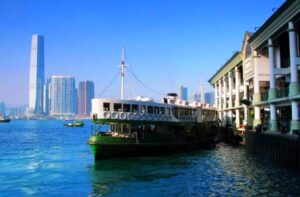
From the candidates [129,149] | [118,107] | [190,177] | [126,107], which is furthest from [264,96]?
[190,177]

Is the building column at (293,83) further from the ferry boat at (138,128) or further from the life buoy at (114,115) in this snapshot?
the life buoy at (114,115)

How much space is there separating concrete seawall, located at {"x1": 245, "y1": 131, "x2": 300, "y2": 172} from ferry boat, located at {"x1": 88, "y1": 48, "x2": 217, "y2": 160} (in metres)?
8.78

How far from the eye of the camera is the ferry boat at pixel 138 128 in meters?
37.9

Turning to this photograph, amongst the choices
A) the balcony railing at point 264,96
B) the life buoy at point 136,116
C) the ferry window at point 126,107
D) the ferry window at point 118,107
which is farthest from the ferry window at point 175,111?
the balcony railing at point 264,96

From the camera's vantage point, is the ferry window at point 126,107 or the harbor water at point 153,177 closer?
the harbor water at point 153,177

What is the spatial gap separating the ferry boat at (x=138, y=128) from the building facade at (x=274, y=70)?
974cm

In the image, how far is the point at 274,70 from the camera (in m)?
42.3

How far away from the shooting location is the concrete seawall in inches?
1141

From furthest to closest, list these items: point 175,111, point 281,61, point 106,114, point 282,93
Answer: point 175,111, point 281,61, point 282,93, point 106,114

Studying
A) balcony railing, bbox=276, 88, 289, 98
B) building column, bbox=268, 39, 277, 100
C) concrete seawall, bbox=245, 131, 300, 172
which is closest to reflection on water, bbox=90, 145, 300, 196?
concrete seawall, bbox=245, 131, 300, 172

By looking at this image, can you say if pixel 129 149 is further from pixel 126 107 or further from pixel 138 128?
pixel 126 107

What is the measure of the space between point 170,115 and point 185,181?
715 inches

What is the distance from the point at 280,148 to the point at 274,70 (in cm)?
1234

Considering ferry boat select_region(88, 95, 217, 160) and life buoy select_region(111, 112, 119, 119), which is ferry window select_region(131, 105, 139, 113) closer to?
ferry boat select_region(88, 95, 217, 160)
